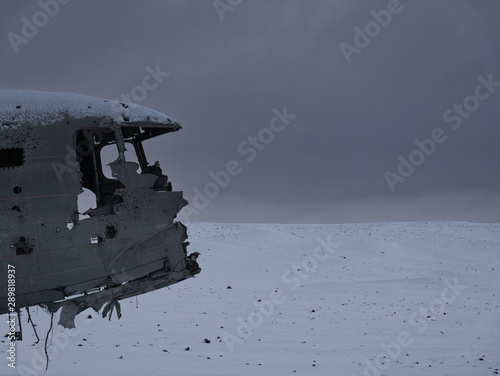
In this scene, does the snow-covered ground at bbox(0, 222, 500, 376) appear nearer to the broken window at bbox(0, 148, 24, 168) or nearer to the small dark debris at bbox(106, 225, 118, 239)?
the small dark debris at bbox(106, 225, 118, 239)

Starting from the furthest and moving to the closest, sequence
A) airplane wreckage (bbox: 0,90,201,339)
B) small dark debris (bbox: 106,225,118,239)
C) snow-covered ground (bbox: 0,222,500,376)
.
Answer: snow-covered ground (bbox: 0,222,500,376) → small dark debris (bbox: 106,225,118,239) → airplane wreckage (bbox: 0,90,201,339)

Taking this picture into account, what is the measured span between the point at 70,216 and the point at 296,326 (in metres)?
8.61

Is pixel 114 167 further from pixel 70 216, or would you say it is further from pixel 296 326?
pixel 296 326

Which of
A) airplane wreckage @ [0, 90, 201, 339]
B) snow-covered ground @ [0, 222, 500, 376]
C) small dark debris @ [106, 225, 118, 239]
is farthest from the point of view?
snow-covered ground @ [0, 222, 500, 376]

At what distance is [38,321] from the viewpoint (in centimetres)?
1427

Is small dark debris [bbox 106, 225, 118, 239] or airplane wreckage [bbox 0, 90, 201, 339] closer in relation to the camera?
airplane wreckage [bbox 0, 90, 201, 339]

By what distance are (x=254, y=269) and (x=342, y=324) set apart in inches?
463

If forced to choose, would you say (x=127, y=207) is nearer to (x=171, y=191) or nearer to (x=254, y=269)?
(x=171, y=191)

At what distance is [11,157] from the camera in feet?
23.2

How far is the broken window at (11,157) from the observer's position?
6992 mm

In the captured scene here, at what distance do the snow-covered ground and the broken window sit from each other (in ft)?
15.2

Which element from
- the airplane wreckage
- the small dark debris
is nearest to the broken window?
the airplane wreckage

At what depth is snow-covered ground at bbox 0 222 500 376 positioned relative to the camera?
10.4 m

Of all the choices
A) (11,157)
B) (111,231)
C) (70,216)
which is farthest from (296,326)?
(11,157)
